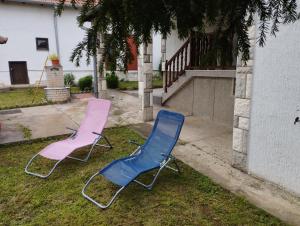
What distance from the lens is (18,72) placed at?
1597cm

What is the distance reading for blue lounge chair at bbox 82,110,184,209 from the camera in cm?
314

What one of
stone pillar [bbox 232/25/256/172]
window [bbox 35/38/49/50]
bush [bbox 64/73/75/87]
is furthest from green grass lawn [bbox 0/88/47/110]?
stone pillar [bbox 232/25/256/172]

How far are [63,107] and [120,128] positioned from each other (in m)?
3.81

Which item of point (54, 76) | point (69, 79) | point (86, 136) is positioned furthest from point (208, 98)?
point (69, 79)

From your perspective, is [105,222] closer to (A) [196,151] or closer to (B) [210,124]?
(A) [196,151]

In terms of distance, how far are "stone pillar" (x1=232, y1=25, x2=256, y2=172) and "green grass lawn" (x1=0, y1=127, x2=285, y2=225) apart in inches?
24.7

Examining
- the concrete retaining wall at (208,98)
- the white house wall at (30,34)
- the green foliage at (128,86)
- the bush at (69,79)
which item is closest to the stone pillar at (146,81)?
the concrete retaining wall at (208,98)

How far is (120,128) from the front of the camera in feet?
20.4

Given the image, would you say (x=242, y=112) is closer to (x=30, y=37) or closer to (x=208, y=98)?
(x=208, y=98)

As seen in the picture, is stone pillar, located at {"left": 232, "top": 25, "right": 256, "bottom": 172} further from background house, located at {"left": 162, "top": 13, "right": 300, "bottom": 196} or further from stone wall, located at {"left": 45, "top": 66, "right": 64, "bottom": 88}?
stone wall, located at {"left": 45, "top": 66, "right": 64, "bottom": 88}

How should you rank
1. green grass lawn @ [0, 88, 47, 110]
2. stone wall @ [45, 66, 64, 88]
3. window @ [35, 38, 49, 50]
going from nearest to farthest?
green grass lawn @ [0, 88, 47, 110] < stone wall @ [45, 66, 64, 88] < window @ [35, 38, 49, 50]

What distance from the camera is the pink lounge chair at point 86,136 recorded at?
388 cm

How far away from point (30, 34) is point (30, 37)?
0.19 metres

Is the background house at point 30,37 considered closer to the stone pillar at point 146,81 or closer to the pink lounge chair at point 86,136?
the stone pillar at point 146,81
